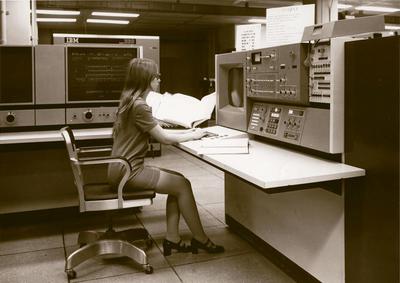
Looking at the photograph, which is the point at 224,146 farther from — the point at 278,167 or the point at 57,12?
the point at 57,12

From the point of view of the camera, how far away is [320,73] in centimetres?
196

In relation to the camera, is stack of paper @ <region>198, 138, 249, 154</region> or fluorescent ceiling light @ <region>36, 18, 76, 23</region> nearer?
stack of paper @ <region>198, 138, 249, 154</region>

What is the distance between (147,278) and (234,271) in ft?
1.60

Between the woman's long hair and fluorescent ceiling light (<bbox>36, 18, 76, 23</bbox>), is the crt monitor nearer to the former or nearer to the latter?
the woman's long hair

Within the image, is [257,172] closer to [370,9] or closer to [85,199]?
[85,199]

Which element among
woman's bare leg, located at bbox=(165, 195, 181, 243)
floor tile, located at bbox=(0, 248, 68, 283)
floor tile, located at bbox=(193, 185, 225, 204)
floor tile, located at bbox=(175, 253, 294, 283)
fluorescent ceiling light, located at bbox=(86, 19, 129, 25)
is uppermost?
fluorescent ceiling light, located at bbox=(86, 19, 129, 25)

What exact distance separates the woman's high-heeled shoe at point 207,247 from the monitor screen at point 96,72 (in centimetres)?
136

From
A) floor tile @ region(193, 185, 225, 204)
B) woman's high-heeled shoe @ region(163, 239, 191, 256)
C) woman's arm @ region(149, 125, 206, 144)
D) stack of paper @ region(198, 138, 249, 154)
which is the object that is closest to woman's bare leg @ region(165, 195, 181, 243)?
woman's high-heeled shoe @ region(163, 239, 191, 256)

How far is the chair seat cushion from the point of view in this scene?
2449 millimetres

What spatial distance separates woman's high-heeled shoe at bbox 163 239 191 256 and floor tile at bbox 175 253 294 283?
0.18 m

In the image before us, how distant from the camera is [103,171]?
3699mm

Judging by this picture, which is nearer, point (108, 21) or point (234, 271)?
point (234, 271)

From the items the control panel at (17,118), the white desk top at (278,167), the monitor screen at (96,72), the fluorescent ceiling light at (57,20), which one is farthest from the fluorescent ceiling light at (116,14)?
the white desk top at (278,167)

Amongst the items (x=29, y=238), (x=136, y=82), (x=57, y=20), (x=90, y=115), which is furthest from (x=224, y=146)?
(x=57, y=20)
